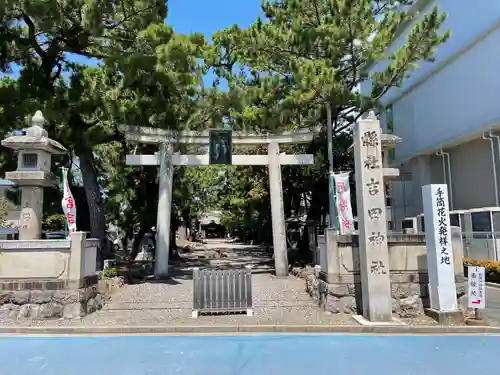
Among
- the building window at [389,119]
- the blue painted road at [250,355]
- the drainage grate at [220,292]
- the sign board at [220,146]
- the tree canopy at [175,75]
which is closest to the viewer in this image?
Result: the blue painted road at [250,355]

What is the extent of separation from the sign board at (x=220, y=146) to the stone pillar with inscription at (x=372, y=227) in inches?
286

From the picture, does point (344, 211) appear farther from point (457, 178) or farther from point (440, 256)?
point (457, 178)

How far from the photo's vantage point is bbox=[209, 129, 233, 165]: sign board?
16.3m

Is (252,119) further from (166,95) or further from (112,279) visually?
(112,279)

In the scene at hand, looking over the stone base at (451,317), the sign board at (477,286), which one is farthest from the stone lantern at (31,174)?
the sign board at (477,286)

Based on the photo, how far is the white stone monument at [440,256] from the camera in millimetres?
9227

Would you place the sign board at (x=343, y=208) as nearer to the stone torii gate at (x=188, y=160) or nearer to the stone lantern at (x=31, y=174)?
the stone torii gate at (x=188, y=160)

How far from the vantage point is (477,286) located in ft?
29.5

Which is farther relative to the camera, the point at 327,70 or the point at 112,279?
the point at 327,70

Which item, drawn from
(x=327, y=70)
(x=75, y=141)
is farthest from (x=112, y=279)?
(x=327, y=70)

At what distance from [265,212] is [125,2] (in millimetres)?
14000

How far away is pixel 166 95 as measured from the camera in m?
15.3

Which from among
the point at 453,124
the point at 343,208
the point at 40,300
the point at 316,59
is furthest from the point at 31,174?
the point at 453,124

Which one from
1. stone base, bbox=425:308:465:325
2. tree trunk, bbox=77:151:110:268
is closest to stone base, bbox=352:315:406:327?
stone base, bbox=425:308:465:325
